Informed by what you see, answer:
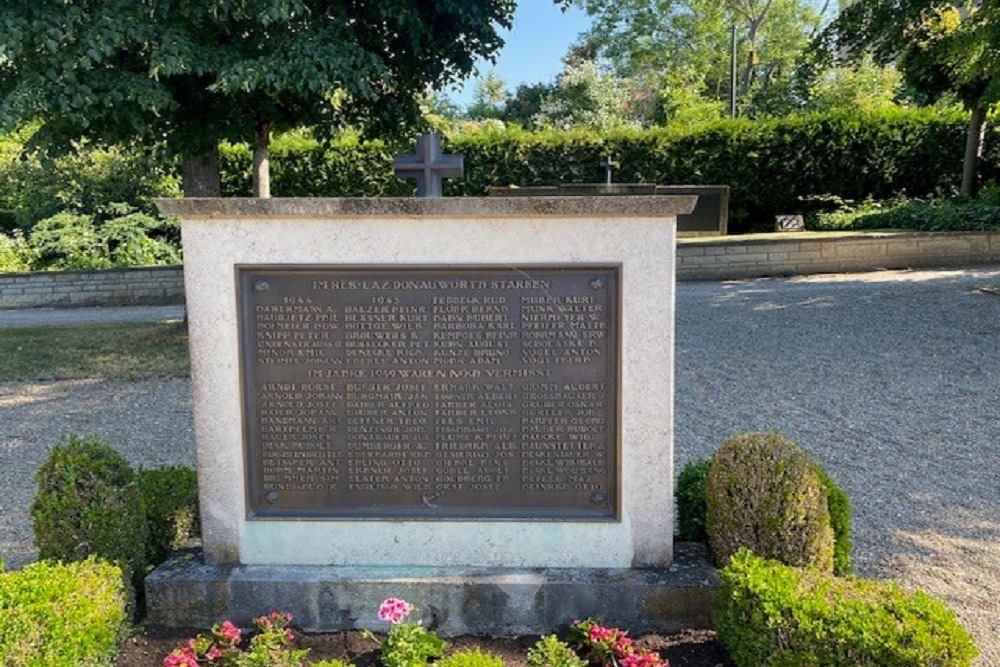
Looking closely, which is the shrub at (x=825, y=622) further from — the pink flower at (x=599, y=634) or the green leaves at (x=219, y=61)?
the green leaves at (x=219, y=61)

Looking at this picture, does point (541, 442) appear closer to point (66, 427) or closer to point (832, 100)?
point (66, 427)

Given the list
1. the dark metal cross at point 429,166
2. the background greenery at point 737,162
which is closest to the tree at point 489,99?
the background greenery at point 737,162

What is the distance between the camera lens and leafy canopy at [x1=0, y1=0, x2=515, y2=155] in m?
7.75

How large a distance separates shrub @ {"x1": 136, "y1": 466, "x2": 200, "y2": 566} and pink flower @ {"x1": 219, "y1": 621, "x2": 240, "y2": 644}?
33.4 inches

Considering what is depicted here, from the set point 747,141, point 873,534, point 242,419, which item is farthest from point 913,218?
point 242,419

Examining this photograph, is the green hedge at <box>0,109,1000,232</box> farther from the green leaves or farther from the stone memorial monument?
the stone memorial monument

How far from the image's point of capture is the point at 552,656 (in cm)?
342

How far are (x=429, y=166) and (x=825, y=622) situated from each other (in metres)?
2.52

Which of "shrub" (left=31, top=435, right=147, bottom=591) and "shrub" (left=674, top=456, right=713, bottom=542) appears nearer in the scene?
"shrub" (left=31, top=435, right=147, bottom=591)

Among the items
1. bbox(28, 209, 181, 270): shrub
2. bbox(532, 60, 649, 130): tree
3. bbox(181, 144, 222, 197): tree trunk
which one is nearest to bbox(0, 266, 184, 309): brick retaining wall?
bbox(28, 209, 181, 270): shrub

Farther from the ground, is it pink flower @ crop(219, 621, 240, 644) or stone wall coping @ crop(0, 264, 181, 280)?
stone wall coping @ crop(0, 264, 181, 280)

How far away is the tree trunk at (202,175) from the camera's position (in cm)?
1082

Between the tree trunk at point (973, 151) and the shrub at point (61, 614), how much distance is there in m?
20.8

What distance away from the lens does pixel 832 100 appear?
96.7 feet
